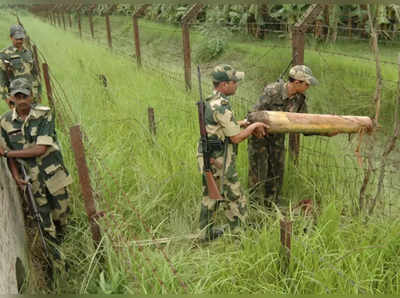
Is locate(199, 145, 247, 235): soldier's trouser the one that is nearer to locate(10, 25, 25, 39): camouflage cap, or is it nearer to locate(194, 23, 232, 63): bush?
locate(10, 25, 25, 39): camouflage cap

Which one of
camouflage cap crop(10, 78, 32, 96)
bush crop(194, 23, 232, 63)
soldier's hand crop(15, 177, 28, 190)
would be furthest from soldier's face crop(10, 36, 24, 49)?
bush crop(194, 23, 232, 63)

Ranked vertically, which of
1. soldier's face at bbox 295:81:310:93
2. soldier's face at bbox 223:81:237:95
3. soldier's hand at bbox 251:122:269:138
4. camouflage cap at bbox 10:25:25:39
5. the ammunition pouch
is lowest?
the ammunition pouch

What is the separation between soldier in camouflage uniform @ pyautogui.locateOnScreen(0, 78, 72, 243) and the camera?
2.78 metres

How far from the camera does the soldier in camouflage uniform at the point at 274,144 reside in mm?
3213

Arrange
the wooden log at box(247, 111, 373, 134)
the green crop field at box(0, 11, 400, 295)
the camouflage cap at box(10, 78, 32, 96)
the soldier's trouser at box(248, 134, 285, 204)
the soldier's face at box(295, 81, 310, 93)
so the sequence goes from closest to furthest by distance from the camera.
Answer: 1. the green crop field at box(0, 11, 400, 295)
2. the camouflage cap at box(10, 78, 32, 96)
3. the wooden log at box(247, 111, 373, 134)
4. the soldier's face at box(295, 81, 310, 93)
5. the soldier's trouser at box(248, 134, 285, 204)

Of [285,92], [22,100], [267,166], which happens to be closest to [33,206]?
[22,100]

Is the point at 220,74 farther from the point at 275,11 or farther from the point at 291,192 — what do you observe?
the point at 275,11

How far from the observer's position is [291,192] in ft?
12.5

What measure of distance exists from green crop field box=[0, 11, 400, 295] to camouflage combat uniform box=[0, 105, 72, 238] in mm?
255

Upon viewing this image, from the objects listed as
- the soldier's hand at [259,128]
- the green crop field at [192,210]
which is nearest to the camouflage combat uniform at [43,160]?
the green crop field at [192,210]

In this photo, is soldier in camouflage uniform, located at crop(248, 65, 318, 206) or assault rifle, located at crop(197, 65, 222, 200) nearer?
assault rifle, located at crop(197, 65, 222, 200)

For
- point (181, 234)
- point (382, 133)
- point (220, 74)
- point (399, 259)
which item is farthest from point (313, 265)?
point (382, 133)

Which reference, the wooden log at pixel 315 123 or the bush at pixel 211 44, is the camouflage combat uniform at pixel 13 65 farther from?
the bush at pixel 211 44

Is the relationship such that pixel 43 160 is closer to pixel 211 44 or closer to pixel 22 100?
pixel 22 100
